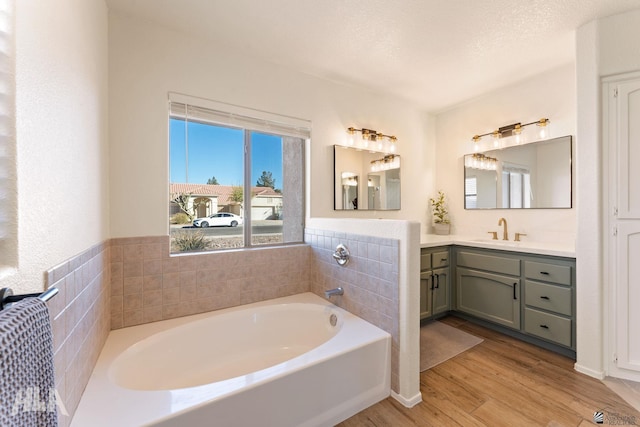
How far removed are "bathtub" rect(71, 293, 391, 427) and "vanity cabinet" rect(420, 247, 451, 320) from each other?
106 centimetres

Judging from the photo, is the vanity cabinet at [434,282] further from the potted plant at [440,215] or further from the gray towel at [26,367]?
the gray towel at [26,367]

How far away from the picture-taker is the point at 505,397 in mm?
1745

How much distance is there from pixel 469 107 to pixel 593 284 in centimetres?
228

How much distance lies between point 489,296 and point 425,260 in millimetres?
696

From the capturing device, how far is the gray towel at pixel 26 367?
44 cm

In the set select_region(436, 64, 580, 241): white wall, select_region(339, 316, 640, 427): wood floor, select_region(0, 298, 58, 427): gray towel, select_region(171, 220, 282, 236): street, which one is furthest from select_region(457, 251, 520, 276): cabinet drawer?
select_region(0, 298, 58, 427): gray towel

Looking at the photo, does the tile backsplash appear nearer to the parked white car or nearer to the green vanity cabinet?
the parked white car

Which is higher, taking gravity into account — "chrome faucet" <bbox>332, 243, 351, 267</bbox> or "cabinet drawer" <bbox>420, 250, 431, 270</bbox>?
"chrome faucet" <bbox>332, 243, 351, 267</bbox>

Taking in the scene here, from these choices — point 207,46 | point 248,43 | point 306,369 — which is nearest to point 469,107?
point 248,43

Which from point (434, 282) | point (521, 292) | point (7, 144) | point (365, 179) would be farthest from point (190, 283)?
point (521, 292)

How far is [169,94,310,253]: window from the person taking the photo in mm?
2129

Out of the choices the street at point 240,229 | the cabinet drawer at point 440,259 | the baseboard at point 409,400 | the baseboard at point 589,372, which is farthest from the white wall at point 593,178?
the street at point 240,229

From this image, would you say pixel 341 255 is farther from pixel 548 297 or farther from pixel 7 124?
pixel 7 124

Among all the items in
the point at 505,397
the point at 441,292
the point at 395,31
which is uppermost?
the point at 395,31
